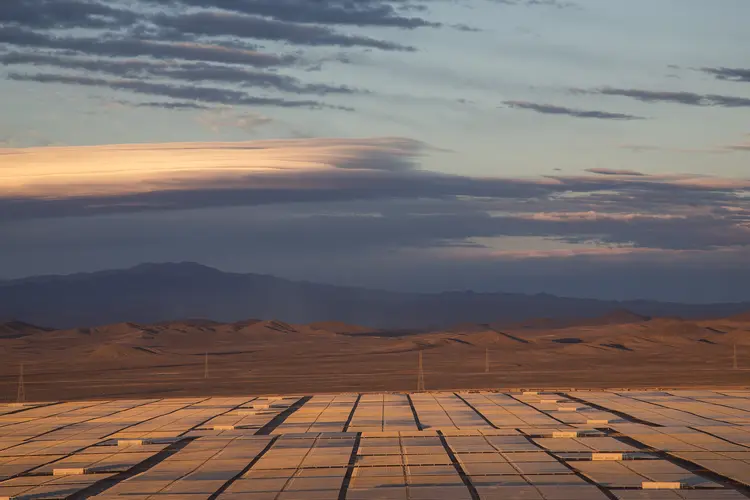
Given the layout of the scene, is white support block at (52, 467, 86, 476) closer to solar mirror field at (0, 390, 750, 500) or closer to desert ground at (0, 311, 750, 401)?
solar mirror field at (0, 390, 750, 500)

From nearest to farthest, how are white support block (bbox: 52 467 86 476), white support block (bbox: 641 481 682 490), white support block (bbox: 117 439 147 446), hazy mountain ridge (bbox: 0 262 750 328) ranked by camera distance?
white support block (bbox: 641 481 682 490), white support block (bbox: 52 467 86 476), white support block (bbox: 117 439 147 446), hazy mountain ridge (bbox: 0 262 750 328)

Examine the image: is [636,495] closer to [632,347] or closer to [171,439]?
[171,439]

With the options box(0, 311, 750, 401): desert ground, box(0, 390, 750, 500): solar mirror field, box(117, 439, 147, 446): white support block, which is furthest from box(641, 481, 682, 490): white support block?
box(0, 311, 750, 401): desert ground

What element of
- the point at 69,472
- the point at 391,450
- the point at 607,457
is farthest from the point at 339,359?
the point at 607,457

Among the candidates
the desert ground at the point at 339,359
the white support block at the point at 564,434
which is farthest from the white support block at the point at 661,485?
the desert ground at the point at 339,359

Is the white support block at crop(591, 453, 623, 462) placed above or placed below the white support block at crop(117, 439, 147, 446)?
above

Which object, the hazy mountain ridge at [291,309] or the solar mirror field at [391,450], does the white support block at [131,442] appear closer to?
the solar mirror field at [391,450]

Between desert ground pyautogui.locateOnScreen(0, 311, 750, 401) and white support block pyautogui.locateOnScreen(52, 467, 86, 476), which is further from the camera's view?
desert ground pyautogui.locateOnScreen(0, 311, 750, 401)
